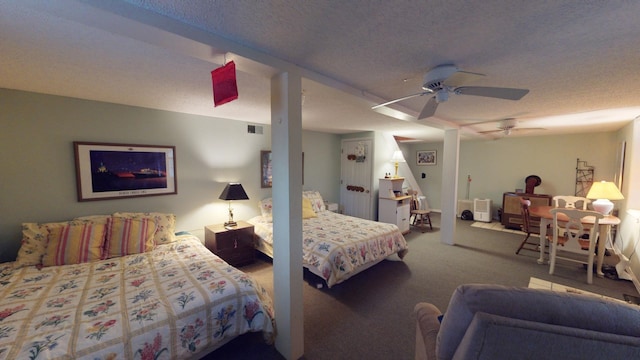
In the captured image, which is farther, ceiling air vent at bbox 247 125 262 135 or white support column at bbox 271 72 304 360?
ceiling air vent at bbox 247 125 262 135

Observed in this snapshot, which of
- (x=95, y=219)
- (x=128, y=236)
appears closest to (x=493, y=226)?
(x=128, y=236)

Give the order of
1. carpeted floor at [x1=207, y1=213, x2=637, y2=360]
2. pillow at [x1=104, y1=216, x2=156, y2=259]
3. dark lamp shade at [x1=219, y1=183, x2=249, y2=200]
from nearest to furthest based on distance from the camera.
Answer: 1. carpeted floor at [x1=207, y1=213, x2=637, y2=360]
2. pillow at [x1=104, y1=216, x2=156, y2=259]
3. dark lamp shade at [x1=219, y1=183, x2=249, y2=200]

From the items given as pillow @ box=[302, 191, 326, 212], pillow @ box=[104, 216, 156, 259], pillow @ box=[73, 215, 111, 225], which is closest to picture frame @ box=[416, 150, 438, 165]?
pillow @ box=[302, 191, 326, 212]

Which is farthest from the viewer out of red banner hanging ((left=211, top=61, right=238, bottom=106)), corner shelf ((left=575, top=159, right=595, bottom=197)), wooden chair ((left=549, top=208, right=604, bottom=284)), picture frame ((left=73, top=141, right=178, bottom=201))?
corner shelf ((left=575, top=159, right=595, bottom=197))

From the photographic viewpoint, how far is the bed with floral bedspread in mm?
2617

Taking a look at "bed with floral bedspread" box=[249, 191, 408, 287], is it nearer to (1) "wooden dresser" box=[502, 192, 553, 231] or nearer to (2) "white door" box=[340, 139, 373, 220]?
(2) "white door" box=[340, 139, 373, 220]

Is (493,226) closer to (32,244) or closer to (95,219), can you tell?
(95,219)

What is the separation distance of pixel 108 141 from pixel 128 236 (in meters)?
1.12

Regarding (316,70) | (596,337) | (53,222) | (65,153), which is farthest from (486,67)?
(53,222)

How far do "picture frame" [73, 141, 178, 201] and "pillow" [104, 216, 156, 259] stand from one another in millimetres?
384

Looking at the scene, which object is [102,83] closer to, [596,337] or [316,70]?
[316,70]

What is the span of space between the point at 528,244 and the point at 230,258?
16.8ft

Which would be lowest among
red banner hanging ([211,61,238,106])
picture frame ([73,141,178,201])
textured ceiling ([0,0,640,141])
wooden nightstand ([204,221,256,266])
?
wooden nightstand ([204,221,256,266])

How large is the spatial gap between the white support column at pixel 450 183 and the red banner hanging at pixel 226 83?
3.91 meters
